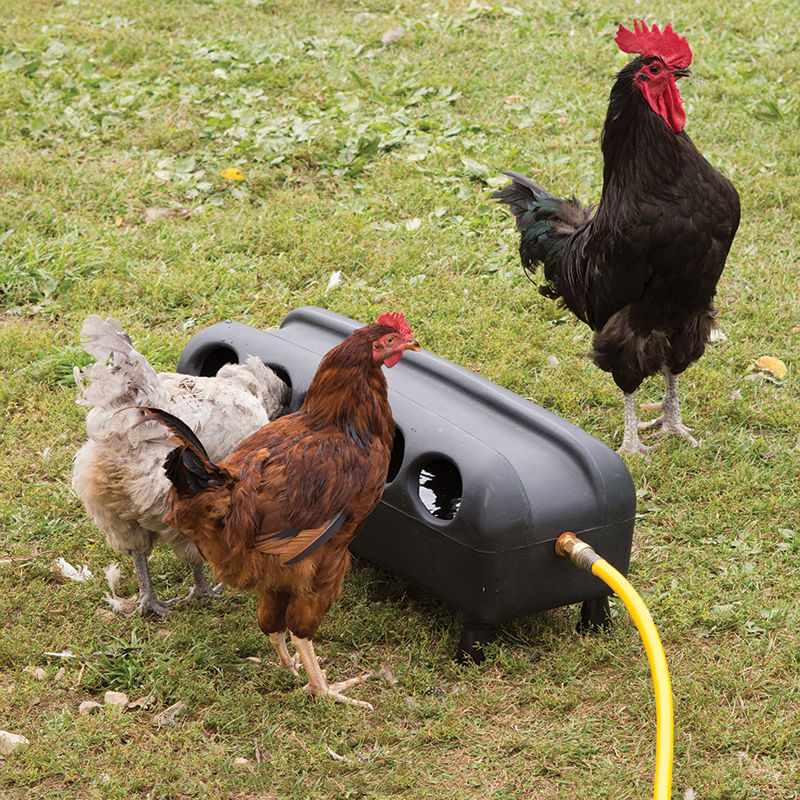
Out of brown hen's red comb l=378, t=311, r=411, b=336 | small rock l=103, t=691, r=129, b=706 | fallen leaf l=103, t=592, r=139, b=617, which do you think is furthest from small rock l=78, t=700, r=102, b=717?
brown hen's red comb l=378, t=311, r=411, b=336

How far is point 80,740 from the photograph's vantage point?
369 centimetres

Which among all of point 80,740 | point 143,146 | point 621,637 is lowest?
point 80,740

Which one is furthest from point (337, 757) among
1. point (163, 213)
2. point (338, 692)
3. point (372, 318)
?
point (163, 213)

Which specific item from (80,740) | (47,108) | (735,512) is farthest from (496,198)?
(47,108)

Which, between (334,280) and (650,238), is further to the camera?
(334,280)

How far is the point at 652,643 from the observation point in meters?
3.36

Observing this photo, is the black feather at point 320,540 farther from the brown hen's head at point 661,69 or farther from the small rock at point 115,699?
the brown hen's head at point 661,69

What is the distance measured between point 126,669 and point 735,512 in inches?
115

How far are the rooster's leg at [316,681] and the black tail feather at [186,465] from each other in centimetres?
74

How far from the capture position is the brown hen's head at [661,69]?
4.89 metres

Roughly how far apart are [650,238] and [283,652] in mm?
2633

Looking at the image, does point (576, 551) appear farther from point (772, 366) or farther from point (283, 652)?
point (772, 366)

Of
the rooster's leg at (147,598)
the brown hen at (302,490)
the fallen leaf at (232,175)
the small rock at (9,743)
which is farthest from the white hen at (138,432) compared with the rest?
the fallen leaf at (232,175)

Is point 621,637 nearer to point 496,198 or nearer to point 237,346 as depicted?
point 237,346
